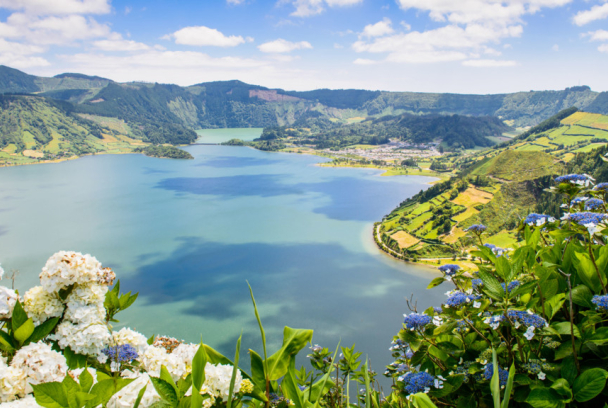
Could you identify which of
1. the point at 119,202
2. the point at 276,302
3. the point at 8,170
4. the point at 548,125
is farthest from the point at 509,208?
the point at 8,170

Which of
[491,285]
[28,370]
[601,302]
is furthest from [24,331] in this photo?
[601,302]

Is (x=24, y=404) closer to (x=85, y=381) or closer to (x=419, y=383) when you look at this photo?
(x=85, y=381)

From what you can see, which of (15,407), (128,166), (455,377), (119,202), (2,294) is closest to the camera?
(15,407)

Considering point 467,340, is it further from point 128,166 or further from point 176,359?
point 128,166

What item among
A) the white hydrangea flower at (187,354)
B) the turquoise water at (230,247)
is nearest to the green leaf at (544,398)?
the white hydrangea flower at (187,354)

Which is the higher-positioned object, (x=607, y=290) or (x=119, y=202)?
(x=607, y=290)

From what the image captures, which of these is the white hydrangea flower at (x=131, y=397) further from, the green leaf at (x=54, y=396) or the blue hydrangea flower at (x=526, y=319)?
the blue hydrangea flower at (x=526, y=319)

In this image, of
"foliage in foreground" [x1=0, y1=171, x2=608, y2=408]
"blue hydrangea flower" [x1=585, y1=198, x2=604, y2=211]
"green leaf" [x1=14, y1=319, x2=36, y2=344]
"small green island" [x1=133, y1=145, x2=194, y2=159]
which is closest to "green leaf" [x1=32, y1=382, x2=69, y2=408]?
"foliage in foreground" [x1=0, y1=171, x2=608, y2=408]
